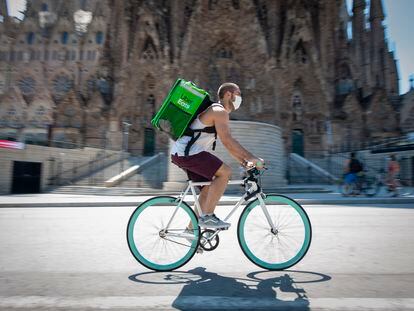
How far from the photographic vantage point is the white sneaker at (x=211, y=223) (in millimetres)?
2982

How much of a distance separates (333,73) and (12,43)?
1889 inches

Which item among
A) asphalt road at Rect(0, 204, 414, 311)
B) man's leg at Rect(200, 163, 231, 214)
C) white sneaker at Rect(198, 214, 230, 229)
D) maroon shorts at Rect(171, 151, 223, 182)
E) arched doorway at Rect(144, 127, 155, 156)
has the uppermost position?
arched doorway at Rect(144, 127, 155, 156)

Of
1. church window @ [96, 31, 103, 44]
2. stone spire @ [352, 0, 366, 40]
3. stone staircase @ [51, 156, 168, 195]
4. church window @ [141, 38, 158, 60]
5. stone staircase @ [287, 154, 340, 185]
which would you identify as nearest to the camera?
stone staircase @ [51, 156, 168, 195]

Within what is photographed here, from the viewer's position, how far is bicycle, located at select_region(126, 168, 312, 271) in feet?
9.96

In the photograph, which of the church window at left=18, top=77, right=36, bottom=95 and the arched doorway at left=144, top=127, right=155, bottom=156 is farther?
the church window at left=18, top=77, right=36, bottom=95

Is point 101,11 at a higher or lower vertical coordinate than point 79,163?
higher

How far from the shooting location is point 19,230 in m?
5.51

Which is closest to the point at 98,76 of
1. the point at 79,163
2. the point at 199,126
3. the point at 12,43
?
the point at 79,163

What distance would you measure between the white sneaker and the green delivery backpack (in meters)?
0.59

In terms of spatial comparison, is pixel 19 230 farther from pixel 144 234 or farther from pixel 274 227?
pixel 274 227

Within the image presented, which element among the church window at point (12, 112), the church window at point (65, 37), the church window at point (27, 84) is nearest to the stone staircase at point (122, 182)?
the church window at point (12, 112)

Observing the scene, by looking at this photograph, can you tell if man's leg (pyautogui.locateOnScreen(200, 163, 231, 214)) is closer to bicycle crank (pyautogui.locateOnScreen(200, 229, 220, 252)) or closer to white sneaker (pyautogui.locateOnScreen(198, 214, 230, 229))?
white sneaker (pyautogui.locateOnScreen(198, 214, 230, 229))

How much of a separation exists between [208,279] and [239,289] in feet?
1.18

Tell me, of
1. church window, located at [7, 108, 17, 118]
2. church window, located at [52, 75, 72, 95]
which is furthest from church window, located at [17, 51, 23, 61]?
church window, located at [7, 108, 17, 118]
